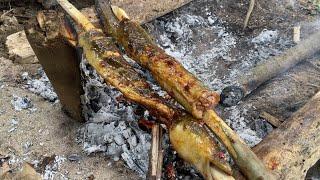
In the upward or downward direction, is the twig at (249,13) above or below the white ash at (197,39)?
above

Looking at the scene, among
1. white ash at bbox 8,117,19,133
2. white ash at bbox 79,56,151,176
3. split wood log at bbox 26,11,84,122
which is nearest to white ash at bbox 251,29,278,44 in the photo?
white ash at bbox 79,56,151,176

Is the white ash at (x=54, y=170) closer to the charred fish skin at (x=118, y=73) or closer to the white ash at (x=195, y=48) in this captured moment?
the charred fish skin at (x=118, y=73)

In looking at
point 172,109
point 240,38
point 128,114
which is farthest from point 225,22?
point 172,109

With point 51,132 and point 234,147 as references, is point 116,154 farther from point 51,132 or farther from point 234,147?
point 234,147

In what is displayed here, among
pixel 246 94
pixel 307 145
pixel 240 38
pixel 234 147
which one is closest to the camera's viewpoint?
pixel 234 147

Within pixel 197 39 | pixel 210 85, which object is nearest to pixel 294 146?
pixel 210 85

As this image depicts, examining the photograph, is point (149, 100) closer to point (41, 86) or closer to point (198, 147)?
point (198, 147)

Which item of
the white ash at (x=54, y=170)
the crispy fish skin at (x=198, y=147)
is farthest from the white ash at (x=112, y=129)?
the crispy fish skin at (x=198, y=147)
